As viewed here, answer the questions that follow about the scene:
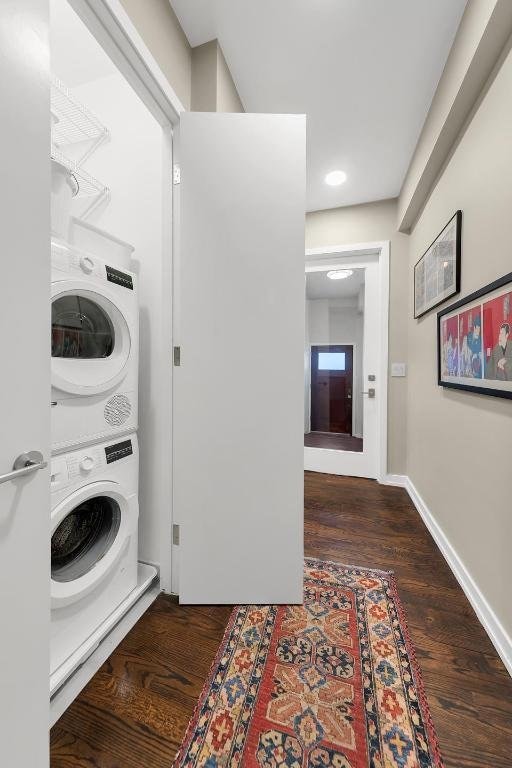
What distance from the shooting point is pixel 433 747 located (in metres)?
0.93

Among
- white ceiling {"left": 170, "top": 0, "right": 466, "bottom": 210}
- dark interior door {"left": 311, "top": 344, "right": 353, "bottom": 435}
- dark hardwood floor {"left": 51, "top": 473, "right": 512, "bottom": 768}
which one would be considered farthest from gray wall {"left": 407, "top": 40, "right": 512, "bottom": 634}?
dark interior door {"left": 311, "top": 344, "right": 353, "bottom": 435}

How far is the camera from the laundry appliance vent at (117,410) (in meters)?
1.35

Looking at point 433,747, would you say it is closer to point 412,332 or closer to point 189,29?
point 412,332

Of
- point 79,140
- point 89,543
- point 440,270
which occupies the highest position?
point 79,140

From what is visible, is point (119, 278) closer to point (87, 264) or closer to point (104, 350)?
point (87, 264)

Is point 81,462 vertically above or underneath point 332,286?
underneath

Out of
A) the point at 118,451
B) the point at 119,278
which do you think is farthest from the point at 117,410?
the point at 119,278

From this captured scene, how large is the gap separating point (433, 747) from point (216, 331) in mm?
1551

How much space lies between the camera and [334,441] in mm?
3373

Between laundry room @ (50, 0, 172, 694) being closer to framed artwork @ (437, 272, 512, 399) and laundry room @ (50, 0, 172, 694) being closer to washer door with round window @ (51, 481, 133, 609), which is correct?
A: washer door with round window @ (51, 481, 133, 609)

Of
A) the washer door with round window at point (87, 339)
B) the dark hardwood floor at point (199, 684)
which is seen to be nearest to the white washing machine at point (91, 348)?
the washer door with round window at point (87, 339)

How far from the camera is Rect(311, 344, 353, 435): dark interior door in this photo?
3.36 metres

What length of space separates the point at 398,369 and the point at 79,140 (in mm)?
2974

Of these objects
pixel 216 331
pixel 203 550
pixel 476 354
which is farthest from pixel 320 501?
pixel 216 331
